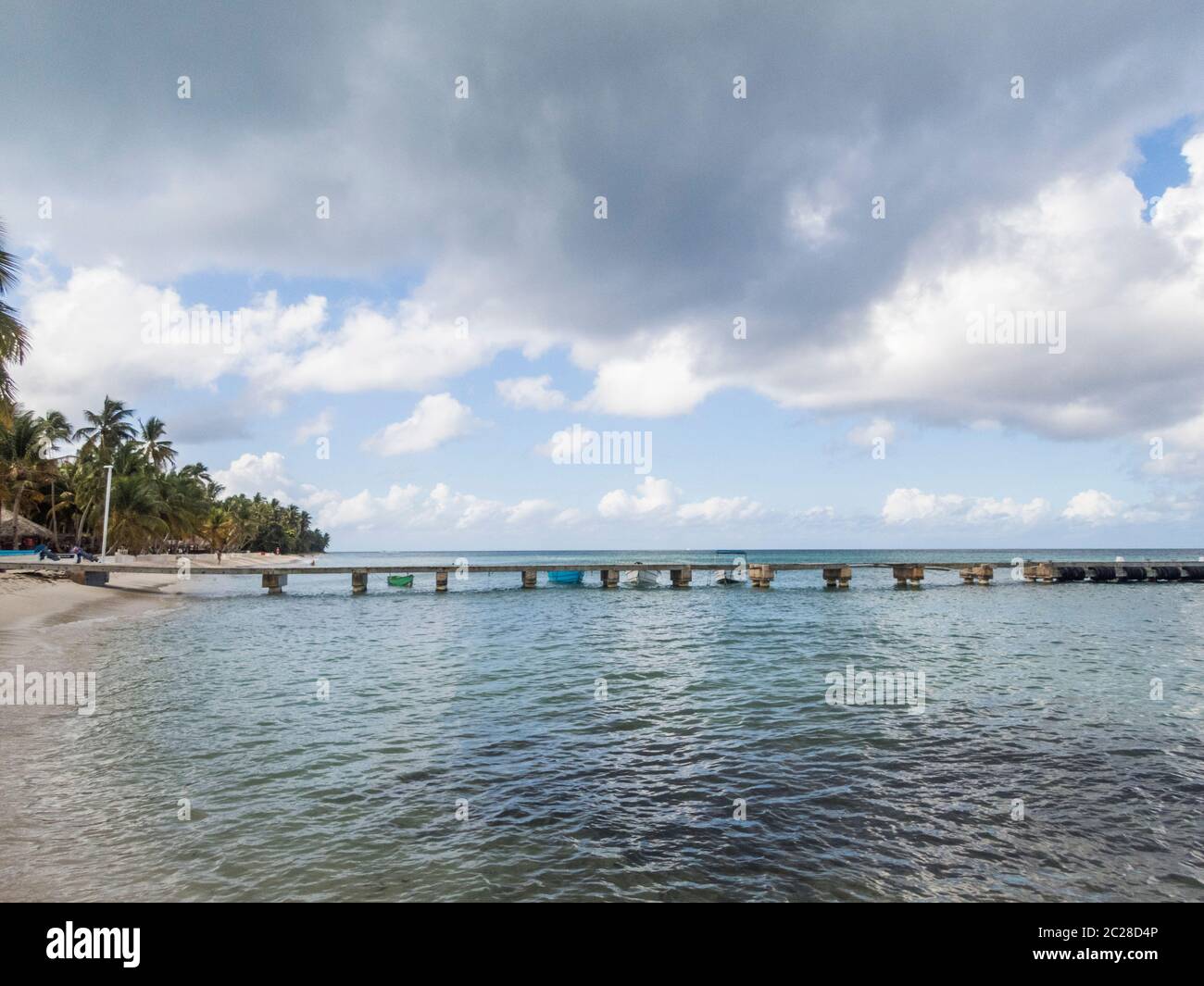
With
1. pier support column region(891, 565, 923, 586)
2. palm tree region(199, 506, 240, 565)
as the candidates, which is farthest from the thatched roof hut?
pier support column region(891, 565, 923, 586)

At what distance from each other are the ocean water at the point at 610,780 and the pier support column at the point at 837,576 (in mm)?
44693

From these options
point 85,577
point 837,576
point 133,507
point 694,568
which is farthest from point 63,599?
→ point 837,576

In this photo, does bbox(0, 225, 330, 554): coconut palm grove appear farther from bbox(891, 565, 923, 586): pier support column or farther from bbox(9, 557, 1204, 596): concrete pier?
bbox(891, 565, 923, 586): pier support column

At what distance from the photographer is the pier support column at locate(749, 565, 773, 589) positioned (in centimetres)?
7231

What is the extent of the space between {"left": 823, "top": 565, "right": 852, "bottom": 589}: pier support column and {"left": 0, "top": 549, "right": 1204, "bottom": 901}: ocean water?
1760 inches

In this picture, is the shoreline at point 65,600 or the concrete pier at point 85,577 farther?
the concrete pier at point 85,577

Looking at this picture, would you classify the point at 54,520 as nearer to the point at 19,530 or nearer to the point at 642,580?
the point at 19,530

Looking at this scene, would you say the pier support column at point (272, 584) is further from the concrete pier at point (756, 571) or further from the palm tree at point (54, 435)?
the palm tree at point (54, 435)

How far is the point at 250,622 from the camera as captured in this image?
126 feet

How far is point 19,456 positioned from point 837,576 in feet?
281

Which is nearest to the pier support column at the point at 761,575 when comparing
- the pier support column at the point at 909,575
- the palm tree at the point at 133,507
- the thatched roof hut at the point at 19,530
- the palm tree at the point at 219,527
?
the pier support column at the point at 909,575

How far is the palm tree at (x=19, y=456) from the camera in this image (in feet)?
202
